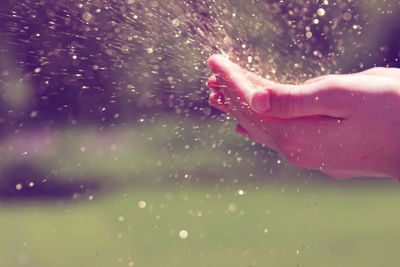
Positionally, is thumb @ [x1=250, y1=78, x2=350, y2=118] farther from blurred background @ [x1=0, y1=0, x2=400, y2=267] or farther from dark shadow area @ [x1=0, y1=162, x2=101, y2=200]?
dark shadow area @ [x1=0, y1=162, x2=101, y2=200]

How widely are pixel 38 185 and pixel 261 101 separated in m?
7.38

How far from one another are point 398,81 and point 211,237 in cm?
436

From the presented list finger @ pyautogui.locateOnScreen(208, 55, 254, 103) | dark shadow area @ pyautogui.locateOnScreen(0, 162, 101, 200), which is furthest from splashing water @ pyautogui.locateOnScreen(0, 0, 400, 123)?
finger @ pyautogui.locateOnScreen(208, 55, 254, 103)

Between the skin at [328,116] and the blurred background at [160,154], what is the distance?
1094mm

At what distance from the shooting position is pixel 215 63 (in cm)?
226

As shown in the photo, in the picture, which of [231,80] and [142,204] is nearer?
[231,80]

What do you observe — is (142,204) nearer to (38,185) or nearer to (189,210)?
(189,210)

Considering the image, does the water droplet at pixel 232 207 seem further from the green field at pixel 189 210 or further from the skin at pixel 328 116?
the skin at pixel 328 116

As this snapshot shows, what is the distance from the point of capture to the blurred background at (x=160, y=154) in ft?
18.7

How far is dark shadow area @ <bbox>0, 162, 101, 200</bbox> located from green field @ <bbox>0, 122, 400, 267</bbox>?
0.24ft

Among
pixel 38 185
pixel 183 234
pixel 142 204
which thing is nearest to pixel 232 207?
pixel 142 204

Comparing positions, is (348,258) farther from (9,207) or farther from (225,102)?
(9,207)

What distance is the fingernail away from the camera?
1.97 m

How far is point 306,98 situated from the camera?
199 centimetres
